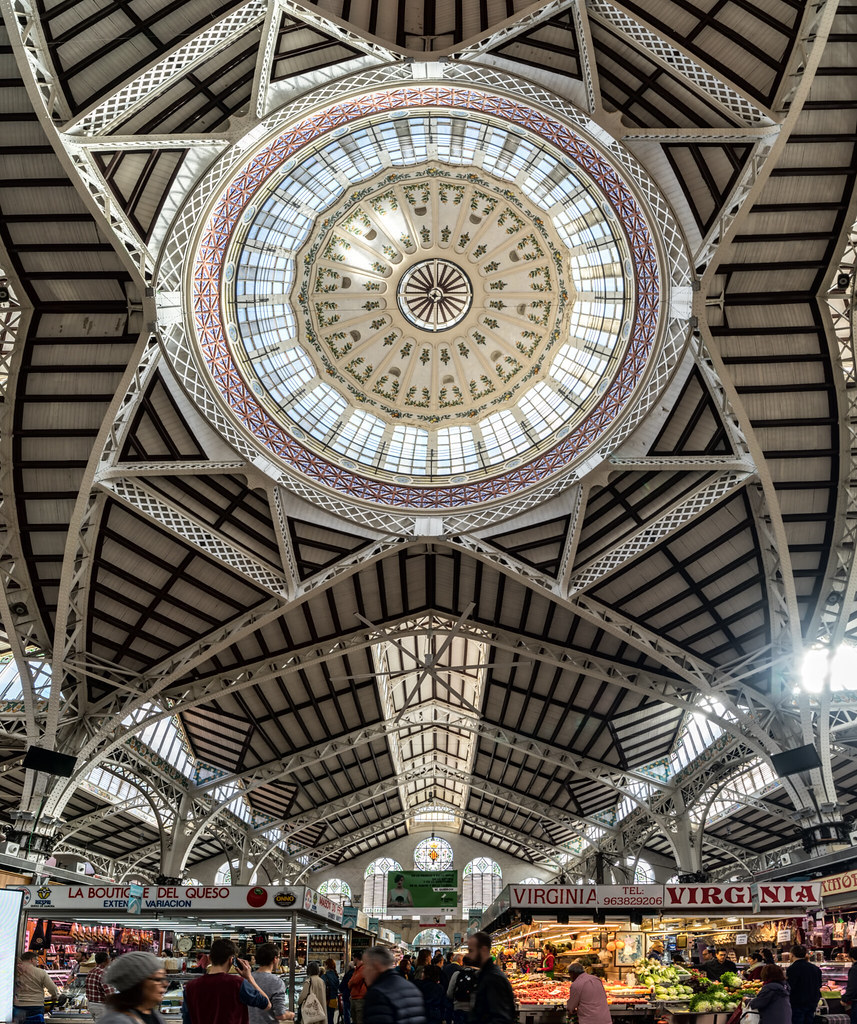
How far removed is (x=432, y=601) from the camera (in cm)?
3350

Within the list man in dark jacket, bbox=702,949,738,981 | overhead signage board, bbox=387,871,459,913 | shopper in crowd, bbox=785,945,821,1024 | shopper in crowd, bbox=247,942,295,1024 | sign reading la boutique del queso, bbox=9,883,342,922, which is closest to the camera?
shopper in crowd, bbox=247,942,295,1024

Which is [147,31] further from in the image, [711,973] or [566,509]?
[711,973]

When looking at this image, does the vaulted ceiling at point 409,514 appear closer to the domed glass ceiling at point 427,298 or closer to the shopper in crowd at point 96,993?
the domed glass ceiling at point 427,298

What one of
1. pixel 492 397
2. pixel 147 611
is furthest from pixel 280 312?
pixel 147 611

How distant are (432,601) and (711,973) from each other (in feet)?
56.6

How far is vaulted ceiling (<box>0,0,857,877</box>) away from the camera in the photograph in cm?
1773

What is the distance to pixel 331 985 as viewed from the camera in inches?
1018

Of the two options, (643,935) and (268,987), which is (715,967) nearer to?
(643,935)

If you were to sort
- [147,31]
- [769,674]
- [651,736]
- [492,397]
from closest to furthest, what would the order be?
[147,31], [769,674], [492,397], [651,736]

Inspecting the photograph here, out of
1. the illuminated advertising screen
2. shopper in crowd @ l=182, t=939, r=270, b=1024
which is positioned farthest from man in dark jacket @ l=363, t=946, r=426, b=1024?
the illuminated advertising screen

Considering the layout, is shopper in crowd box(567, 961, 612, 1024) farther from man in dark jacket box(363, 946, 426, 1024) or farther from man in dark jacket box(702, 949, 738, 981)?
man in dark jacket box(702, 949, 738, 981)

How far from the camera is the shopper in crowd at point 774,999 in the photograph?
11.9 meters

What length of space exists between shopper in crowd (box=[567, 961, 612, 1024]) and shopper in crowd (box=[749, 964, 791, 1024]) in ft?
7.48

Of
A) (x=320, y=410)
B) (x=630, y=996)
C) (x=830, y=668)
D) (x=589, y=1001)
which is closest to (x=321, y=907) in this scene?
(x=630, y=996)
